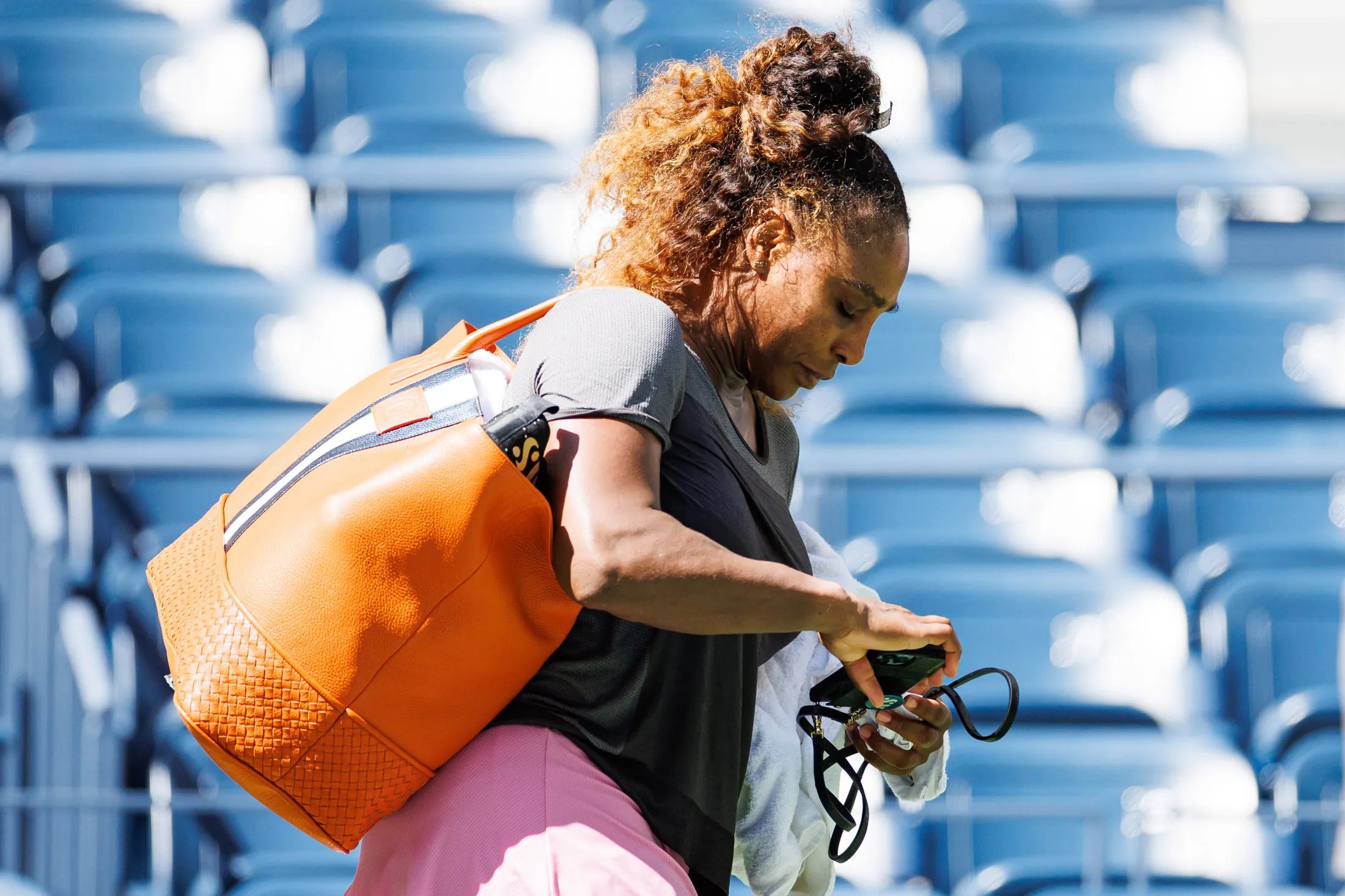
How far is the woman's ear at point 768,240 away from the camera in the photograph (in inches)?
36.6

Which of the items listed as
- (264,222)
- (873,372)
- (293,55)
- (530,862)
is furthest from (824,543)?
(293,55)

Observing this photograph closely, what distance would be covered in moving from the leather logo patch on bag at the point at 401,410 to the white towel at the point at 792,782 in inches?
14.4

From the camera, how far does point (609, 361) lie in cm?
81

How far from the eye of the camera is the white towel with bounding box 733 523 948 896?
1.04m

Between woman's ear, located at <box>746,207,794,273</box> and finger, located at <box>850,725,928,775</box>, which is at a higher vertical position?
woman's ear, located at <box>746,207,794,273</box>

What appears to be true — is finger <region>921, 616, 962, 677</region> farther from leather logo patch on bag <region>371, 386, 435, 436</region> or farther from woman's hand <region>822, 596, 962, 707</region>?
leather logo patch on bag <region>371, 386, 435, 436</region>

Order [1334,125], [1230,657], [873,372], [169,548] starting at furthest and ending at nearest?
[1334,125], [873,372], [1230,657], [169,548]

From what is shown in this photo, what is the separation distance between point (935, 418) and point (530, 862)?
1.96 metres

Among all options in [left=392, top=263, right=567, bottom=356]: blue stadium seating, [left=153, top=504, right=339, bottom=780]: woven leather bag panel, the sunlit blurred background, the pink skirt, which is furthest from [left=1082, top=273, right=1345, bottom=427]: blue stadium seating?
[left=153, top=504, right=339, bottom=780]: woven leather bag panel

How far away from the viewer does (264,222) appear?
2.73 m

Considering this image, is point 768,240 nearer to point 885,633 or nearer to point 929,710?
point 885,633

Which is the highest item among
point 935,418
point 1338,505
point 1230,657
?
point 935,418

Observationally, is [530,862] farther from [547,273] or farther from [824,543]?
[547,273]

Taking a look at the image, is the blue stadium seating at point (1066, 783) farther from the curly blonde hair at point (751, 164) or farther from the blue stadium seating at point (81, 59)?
the blue stadium seating at point (81, 59)
